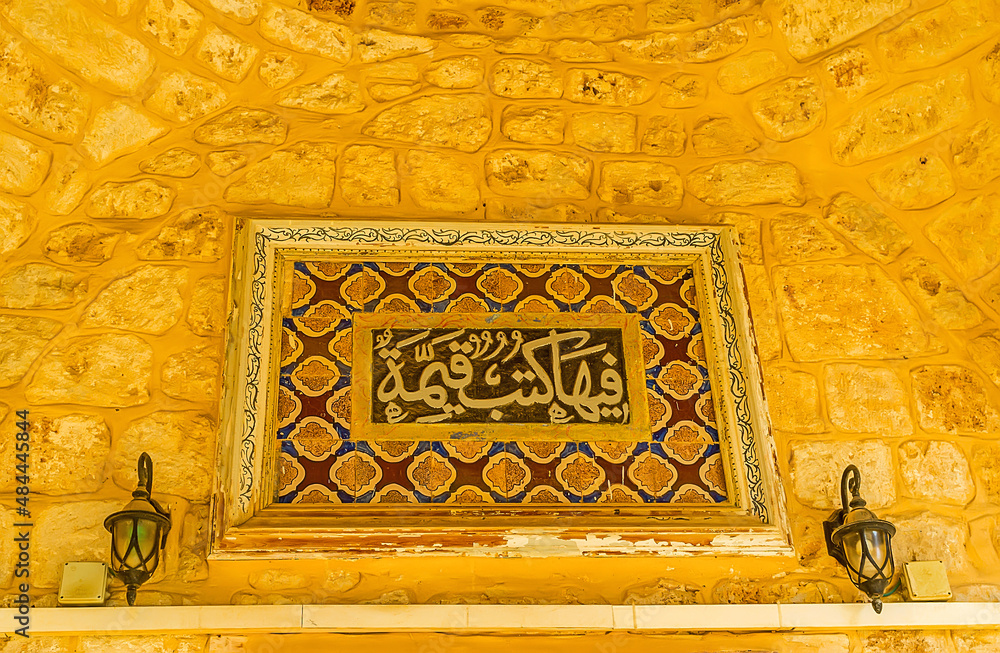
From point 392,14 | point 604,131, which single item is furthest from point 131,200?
point 604,131

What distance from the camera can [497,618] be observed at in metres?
2.46

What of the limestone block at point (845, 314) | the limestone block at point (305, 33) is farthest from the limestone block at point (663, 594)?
the limestone block at point (305, 33)

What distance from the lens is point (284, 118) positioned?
10.8 ft

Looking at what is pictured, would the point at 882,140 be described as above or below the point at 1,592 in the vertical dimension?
above

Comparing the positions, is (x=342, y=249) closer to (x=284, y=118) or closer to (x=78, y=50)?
(x=284, y=118)

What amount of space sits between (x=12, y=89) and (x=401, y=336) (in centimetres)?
160

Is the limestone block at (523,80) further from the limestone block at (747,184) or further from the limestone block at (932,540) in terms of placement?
the limestone block at (932,540)

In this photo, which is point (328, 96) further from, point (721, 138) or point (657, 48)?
point (721, 138)

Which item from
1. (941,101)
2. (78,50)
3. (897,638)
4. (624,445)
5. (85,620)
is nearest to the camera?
(85,620)

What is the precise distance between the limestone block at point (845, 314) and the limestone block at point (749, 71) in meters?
0.79

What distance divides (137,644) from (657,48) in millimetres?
2808

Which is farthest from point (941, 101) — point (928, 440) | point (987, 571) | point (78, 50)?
point (78, 50)

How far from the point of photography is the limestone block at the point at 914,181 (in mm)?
3256

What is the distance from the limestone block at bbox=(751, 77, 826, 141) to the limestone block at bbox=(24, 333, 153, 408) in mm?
2474
